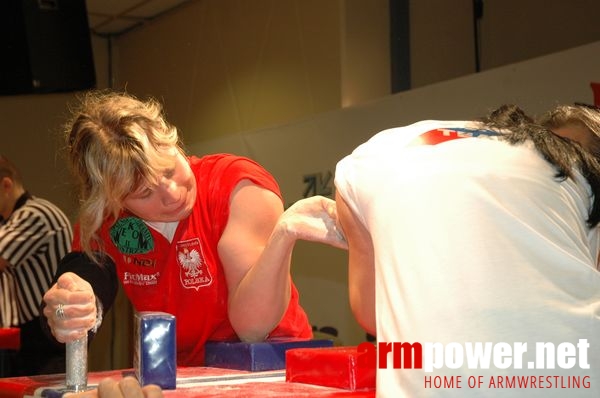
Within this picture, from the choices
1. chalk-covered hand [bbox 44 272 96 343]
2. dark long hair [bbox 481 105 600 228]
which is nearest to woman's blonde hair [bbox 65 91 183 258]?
chalk-covered hand [bbox 44 272 96 343]

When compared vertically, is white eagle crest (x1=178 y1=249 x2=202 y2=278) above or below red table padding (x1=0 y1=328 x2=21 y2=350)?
above

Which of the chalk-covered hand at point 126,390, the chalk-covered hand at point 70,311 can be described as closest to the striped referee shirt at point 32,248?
the chalk-covered hand at point 70,311

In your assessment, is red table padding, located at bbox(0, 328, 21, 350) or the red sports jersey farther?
red table padding, located at bbox(0, 328, 21, 350)

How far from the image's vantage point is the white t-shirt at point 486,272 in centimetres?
84

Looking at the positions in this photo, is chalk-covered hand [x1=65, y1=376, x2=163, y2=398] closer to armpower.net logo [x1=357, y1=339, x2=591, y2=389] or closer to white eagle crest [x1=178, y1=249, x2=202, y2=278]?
armpower.net logo [x1=357, y1=339, x2=591, y2=389]

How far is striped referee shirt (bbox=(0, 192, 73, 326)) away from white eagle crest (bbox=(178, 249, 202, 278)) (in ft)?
6.17

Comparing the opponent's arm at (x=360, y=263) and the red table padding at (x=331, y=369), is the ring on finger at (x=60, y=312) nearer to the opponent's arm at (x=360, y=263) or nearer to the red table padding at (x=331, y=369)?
the red table padding at (x=331, y=369)

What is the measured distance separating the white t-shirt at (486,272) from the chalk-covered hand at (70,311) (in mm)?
562

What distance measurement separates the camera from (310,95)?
4.80 m

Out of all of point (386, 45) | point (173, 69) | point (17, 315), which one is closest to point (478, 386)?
point (17, 315)

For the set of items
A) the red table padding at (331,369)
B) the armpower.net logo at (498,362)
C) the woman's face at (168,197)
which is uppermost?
the woman's face at (168,197)

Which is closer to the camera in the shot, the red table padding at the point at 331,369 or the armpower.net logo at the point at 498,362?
the armpower.net logo at the point at 498,362

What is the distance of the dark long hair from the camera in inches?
35.9

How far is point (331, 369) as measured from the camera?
115 cm
